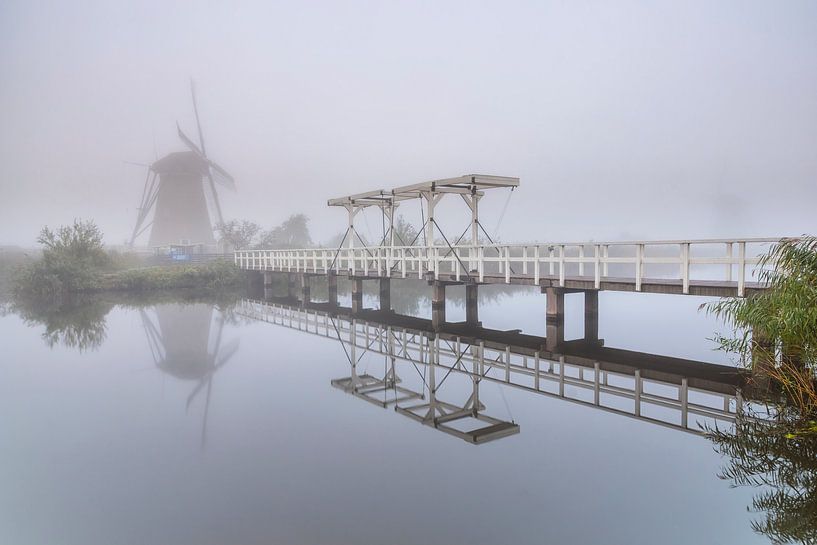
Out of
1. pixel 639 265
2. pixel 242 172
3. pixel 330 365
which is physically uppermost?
pixel 242 172

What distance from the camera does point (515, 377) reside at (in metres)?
11.0

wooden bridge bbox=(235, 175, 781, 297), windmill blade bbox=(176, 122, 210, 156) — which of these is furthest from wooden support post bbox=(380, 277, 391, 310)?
windmill blade bbox=(176, 122, 210, 156)

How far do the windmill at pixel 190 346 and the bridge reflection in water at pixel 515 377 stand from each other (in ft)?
8.61

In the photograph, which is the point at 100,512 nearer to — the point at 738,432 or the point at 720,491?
the point at 720,491

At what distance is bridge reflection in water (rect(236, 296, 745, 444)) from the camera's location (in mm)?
8547

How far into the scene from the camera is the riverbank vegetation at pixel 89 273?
97.3 ft

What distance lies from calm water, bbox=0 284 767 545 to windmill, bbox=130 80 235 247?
50424 mm

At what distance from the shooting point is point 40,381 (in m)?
11.5

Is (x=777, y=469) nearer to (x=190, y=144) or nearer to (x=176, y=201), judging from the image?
(x=176, y=201)

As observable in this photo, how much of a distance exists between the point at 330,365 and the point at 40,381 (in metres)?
5.39

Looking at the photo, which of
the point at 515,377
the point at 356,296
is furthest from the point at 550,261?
the point at 356,296

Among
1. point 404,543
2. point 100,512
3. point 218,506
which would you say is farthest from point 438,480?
point 100,512

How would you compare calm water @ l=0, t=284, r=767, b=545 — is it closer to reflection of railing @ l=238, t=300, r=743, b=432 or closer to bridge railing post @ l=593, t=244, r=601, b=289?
reflection of railing @ l=238, t=300, r=743, b=432

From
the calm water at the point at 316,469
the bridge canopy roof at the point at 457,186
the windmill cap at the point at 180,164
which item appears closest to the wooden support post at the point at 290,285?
the bridge canopy roof at the point at 457,186
